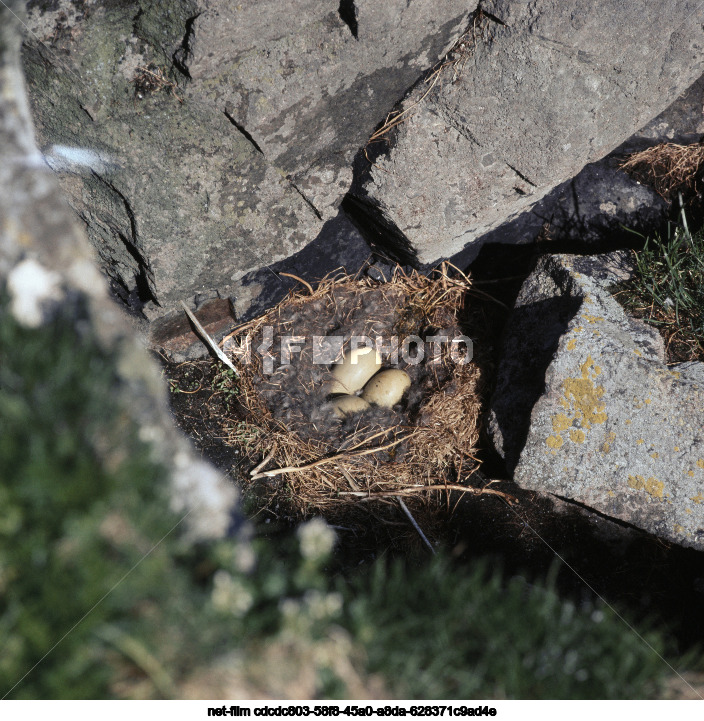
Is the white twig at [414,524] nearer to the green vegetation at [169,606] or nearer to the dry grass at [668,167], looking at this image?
the green vegetation at [169,606]

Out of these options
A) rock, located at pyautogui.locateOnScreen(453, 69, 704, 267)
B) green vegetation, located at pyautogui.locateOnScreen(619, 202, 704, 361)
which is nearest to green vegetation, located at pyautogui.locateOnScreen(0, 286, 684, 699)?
green vegetation, located at pyautogui.locateOnScreen(619, 202, 704, 361)

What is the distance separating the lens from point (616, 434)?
2.10 metres

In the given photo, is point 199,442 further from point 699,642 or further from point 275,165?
point 699,642

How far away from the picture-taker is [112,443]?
1.39m

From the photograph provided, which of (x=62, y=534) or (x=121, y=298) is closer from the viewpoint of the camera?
(x=62, y=534)

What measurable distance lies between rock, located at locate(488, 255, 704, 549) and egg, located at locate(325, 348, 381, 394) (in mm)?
692

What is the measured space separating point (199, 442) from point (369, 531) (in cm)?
80

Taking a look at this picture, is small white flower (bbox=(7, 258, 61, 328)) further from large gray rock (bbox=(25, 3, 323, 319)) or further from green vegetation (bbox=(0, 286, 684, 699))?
large gray rock (bbox=(25, 3, 323, 319))

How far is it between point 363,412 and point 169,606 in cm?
133

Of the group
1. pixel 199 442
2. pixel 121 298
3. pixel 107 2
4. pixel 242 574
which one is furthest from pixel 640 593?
pixel 107 2

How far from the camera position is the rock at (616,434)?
208 centimetres

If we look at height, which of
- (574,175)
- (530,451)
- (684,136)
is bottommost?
(530,451)

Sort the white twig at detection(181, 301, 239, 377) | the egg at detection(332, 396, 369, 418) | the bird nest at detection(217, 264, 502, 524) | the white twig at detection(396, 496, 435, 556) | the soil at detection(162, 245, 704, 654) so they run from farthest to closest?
the white twig at detection(181, 301, 239, 377) → the egg at detection(332, 396, 369, 418) → the bird nest at detection(217, 264, 502, 524) → the white twig at detection(396, 496, 435, 556) → the soil at detection(162, 245, 704, 654)

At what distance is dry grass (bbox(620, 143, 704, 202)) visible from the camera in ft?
9.21
